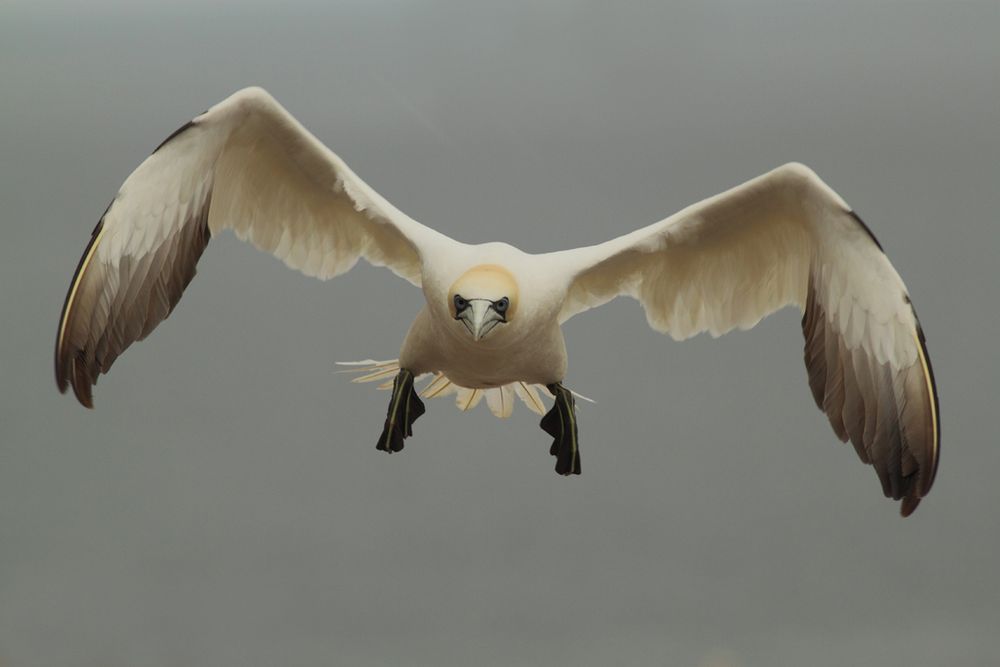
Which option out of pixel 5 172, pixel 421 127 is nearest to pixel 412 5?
pixel 421 127

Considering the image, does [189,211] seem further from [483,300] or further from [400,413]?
[483,300]

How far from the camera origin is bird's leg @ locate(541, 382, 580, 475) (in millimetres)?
3697

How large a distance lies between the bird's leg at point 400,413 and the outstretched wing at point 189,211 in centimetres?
41

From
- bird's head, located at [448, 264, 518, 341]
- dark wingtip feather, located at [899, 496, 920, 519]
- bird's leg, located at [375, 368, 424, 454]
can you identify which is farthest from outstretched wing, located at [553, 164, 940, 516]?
bird's leg, located at [375, 368, 424, 454]

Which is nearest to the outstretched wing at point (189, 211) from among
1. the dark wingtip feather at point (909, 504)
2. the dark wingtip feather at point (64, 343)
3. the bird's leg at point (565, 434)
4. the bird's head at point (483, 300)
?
the dark wingtip feather at point (64, 343)

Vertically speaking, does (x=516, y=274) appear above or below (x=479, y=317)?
above

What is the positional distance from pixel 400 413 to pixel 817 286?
1.34m

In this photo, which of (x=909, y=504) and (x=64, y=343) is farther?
(x=64, y=343)

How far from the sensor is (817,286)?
3.55 meters

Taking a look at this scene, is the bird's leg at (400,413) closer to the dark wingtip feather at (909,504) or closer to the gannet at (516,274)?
the gannet at (516,274)

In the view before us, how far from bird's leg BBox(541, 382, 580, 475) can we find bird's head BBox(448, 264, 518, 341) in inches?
21.9

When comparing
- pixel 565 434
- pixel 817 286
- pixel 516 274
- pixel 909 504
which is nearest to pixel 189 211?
pixel 516 274

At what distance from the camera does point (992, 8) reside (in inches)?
209

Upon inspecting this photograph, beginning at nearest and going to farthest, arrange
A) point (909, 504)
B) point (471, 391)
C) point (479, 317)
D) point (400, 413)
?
point (479, 317)
point (909, 504)
point (400, 413)
point (471, 391)
